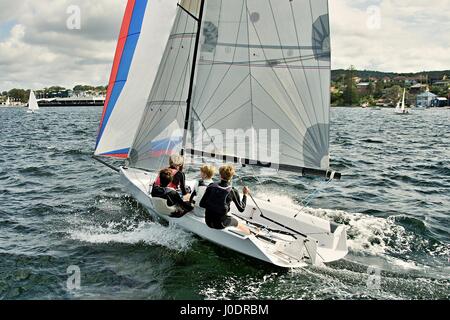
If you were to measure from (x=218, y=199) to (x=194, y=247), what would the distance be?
116 cm

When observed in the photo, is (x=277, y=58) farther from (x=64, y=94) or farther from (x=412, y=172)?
(x=64, y=94)

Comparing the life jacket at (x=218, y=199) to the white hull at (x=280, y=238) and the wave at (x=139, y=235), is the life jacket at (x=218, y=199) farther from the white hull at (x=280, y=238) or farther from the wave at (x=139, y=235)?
the wave at (x=139, y=235)

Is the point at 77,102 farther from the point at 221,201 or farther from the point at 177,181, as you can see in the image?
the point at 221,201

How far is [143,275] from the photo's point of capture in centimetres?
627

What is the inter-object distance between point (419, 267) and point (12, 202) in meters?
9.10

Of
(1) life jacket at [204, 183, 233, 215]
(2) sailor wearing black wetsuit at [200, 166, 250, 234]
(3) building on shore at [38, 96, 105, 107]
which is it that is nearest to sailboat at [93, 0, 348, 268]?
(2) sailor wearing black wetsuit at [200, 166, 250, 234]

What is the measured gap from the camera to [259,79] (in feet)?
24.4

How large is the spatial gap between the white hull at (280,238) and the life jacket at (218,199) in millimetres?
339

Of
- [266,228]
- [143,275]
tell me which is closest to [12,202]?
[143,275]

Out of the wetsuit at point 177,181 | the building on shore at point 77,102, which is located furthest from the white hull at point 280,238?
the building on shore at point 77,102

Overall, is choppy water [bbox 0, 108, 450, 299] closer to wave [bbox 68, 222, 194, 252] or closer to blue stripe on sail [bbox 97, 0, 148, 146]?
wave [bbox 68, 222, 194, 252]

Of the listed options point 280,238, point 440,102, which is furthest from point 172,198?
point 440,102

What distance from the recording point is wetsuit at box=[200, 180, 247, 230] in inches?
257

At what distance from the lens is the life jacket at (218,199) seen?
21.4 ft
